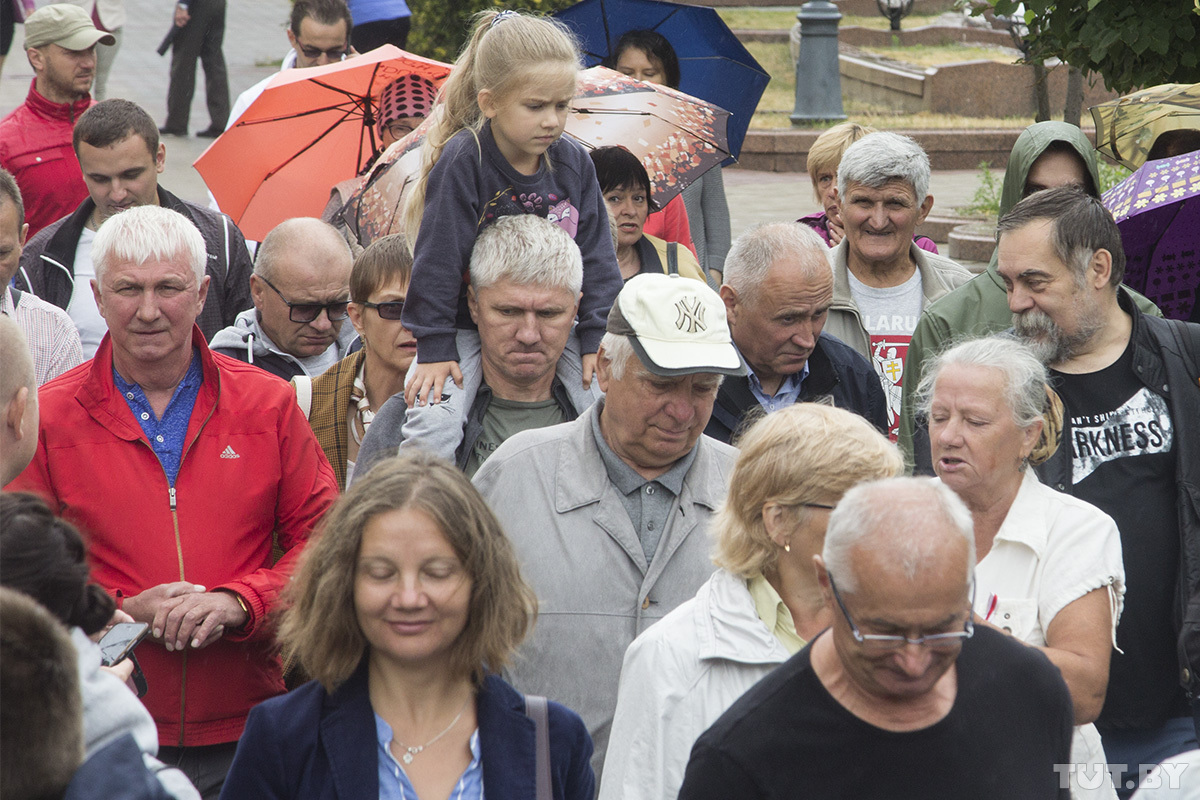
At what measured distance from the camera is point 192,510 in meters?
3.71

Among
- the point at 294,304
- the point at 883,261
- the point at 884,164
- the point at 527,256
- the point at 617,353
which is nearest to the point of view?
the point at 617,353

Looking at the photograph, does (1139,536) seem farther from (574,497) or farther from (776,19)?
(776,19)

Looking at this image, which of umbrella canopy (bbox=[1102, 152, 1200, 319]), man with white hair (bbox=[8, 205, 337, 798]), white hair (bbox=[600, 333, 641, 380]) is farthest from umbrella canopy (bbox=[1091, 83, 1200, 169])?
man with white hair (bbox=[8, 205, 337, 798])

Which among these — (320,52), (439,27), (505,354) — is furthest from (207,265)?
(439,27)

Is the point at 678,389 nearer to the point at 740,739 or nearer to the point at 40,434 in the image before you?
the point at 740,739

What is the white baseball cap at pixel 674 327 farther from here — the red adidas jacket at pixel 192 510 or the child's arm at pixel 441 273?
the red adidas jacket at pixel 192 510

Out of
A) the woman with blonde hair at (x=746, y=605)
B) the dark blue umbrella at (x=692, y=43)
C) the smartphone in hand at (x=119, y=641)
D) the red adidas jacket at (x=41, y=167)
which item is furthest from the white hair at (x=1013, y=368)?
the red adidas jacket at (x=41, y=167)

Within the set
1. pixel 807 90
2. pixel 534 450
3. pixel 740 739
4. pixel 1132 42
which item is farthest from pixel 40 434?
pixel 807 90

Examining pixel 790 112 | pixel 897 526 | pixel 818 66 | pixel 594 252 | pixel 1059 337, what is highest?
pixel 897 526

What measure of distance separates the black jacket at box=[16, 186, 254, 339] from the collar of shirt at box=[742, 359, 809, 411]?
7.56 feet

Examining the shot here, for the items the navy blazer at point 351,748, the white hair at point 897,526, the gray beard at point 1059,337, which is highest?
the white hair at point 897,526

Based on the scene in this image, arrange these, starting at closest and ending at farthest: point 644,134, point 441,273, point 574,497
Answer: point 574,497, point 441,273, point 644,134

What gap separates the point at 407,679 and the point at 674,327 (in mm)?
1211

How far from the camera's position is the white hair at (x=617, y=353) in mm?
3598
